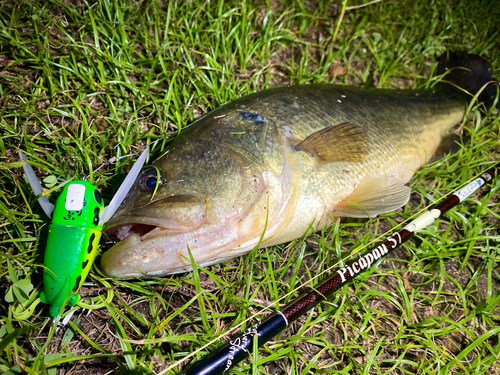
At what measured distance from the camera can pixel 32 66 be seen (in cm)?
267

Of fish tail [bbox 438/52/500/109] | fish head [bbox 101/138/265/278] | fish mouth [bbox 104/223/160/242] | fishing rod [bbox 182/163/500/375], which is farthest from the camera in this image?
fish tail [bbox 438/52/500/109]

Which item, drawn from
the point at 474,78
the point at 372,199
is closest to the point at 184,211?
the point at 372,199

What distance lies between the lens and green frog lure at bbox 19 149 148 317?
183 cm

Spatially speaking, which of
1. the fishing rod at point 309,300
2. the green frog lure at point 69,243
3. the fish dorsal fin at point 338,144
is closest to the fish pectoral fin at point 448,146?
the fishing rod at point 309,300

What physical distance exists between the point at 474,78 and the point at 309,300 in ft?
10.5

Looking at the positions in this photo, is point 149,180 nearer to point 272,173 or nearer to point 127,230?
point 127,230

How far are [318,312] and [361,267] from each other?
442 millimetres

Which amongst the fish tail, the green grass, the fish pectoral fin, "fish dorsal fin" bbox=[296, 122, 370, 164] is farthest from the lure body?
the fish tail

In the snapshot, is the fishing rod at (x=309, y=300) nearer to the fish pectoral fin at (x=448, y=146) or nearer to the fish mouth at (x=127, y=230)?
the fish pectoral fin at (x=448, y=146)

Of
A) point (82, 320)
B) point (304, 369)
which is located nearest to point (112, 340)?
point (82, 320)

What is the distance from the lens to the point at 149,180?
6.75 ft

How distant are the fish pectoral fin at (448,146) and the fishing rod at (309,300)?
1.19ft

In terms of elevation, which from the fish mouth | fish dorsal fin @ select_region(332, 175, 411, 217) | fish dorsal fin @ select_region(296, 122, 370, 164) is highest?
fish dorsal fin @ select_region(296, 122, 370, 164)

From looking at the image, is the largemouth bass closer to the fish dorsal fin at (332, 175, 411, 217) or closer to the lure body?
the fish dorsal fin at (332, 175, 411, 217)
